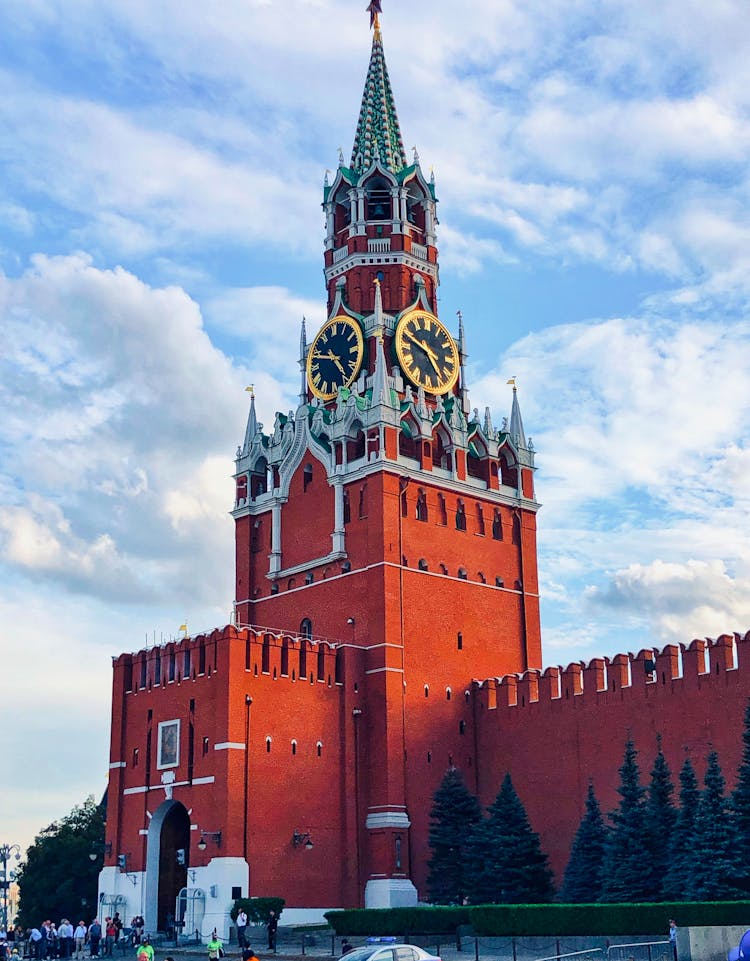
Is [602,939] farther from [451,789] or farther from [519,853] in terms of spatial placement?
[451,789]

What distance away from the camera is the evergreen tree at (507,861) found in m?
46.2

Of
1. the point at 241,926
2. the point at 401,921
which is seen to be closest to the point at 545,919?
the point at 401,921

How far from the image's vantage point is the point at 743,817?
A: 39.0 metres

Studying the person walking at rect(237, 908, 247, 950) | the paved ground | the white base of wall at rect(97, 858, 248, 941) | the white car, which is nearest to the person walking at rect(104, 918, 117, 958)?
the paved ground

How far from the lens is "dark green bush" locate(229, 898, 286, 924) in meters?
44.8

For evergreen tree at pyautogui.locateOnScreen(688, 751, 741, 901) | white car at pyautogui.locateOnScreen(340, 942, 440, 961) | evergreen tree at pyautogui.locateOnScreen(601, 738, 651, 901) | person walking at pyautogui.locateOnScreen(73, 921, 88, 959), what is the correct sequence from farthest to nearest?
person walking at pyautogui.locateOnScreen(73, 921, 88, 959)
evergreen tree at pyautogui.locateOnScreen(601, 738, 651, 901)
evergreen tree at pyautogui.locateOnScreen(688, 751, 741, 901)
white car at pyautogui.locateOnScreen(340, 942, 440, 961)

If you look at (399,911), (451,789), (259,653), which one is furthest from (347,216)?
(399,911)

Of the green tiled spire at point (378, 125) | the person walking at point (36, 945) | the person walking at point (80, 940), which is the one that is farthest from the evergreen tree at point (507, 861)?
the green tiled spire at point (378, 125)

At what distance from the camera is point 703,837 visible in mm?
38938

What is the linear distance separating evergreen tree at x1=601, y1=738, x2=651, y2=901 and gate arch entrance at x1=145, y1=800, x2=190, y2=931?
1656 centimetres

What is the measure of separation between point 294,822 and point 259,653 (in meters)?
6.30

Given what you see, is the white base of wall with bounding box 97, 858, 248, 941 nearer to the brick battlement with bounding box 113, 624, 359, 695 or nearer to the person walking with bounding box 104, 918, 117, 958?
the person walking with bounding box 104, 918, 117, 958

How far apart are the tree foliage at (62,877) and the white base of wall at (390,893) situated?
1865 cm

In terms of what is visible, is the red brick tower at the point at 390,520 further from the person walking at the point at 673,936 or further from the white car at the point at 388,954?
the white car at the point at 388,954
